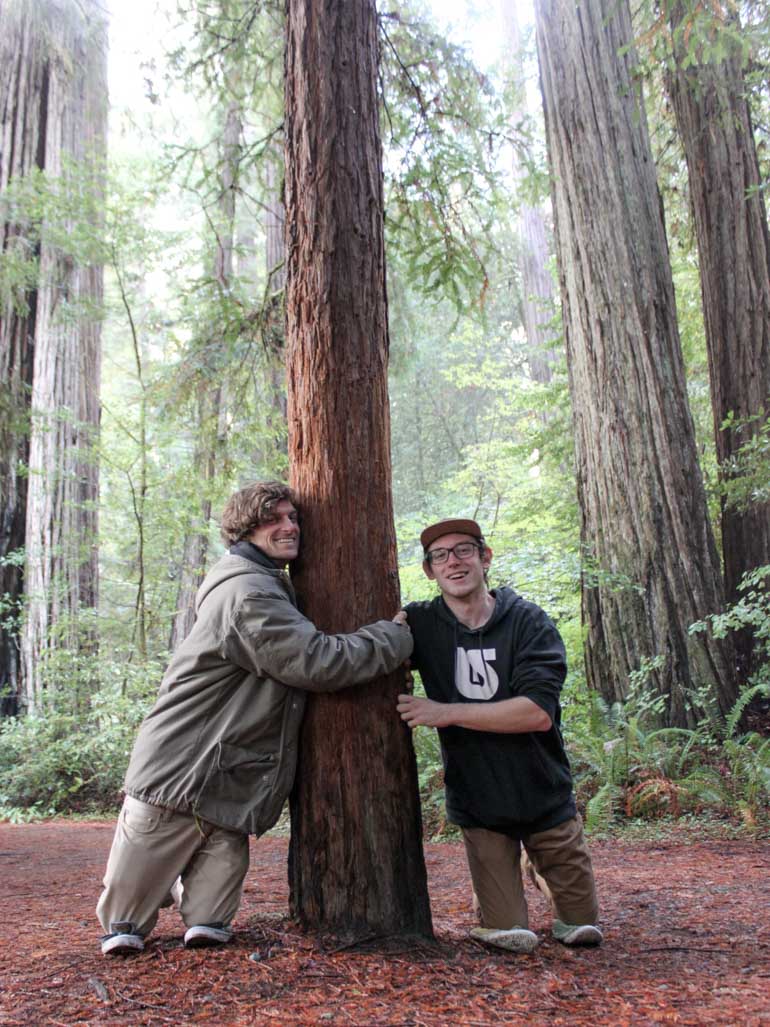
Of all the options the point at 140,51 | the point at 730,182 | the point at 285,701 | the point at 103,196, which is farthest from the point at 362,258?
the point at 103,196

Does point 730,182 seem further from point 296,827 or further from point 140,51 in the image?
point 296,827

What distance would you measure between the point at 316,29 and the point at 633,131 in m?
5.43

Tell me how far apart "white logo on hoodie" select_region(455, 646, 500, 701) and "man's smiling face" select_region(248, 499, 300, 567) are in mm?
794

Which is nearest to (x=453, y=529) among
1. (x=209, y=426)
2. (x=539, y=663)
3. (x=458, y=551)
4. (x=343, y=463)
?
(x=458, y=551)

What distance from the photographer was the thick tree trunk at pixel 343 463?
304cm

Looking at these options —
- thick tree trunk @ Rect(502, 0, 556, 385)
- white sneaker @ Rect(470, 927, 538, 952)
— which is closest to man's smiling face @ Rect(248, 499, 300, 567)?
white sneaker @ Rect(470, 927, 538, 952)

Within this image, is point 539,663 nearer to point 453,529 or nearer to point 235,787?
point 453,529

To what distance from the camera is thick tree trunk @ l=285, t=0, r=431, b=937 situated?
119 inches

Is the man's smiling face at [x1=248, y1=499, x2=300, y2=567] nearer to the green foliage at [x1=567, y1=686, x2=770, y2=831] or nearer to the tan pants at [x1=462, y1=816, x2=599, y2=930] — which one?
the tan pants at [x1=462, y1=816, x2=599, y2=930]

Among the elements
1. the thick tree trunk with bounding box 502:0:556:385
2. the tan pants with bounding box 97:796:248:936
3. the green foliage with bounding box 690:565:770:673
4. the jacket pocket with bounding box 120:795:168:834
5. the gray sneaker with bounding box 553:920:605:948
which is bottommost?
the gray sneaker with bounding box 553:920:605:948

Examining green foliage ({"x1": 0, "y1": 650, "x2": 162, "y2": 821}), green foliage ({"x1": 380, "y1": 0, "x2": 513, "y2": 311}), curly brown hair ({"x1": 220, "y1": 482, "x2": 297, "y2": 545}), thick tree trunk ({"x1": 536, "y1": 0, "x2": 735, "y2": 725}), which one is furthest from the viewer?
green foliage ({"x1": 0, "y1": 650, "x2": 162, "y2": 821})

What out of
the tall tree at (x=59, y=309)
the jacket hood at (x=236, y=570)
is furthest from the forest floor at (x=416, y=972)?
the tall tree at (x=59, y=309)

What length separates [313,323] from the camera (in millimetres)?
3510

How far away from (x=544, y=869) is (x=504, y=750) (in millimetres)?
514
